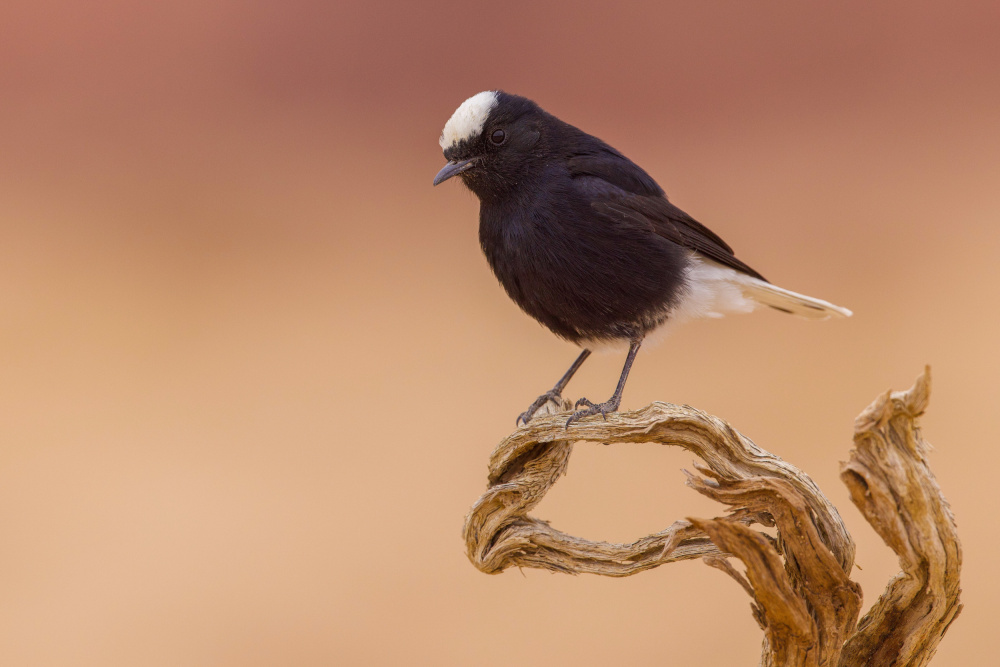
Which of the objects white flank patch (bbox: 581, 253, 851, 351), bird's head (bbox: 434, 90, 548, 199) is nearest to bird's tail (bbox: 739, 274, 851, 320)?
white flank patch (bbox: 581, 253, 851, 351)

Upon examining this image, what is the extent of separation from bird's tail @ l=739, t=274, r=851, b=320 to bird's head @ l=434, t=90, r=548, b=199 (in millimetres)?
975

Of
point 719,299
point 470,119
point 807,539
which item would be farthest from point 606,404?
point 470,119

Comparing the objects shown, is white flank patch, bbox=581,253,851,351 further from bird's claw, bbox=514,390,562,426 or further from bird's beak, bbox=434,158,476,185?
bird's beak, bbox=434,158,476,185

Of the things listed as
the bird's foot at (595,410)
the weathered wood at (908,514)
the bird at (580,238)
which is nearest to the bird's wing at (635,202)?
the bird at (580,238)

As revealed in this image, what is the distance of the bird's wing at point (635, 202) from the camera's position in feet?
9.55

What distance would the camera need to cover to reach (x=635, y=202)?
2.96 m

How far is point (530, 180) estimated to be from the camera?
9.62 ft

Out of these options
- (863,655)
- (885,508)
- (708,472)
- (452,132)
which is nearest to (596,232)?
(452,132)

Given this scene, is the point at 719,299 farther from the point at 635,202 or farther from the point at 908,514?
the point at 908,514

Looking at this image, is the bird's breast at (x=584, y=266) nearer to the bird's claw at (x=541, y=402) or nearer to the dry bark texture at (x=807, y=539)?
the bird's claw at (x=541, y=402)

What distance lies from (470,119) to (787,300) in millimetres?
1394

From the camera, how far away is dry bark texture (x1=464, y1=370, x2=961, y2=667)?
1872mm

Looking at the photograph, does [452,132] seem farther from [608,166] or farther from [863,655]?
[863,655]

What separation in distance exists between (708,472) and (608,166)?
4.38 feet
